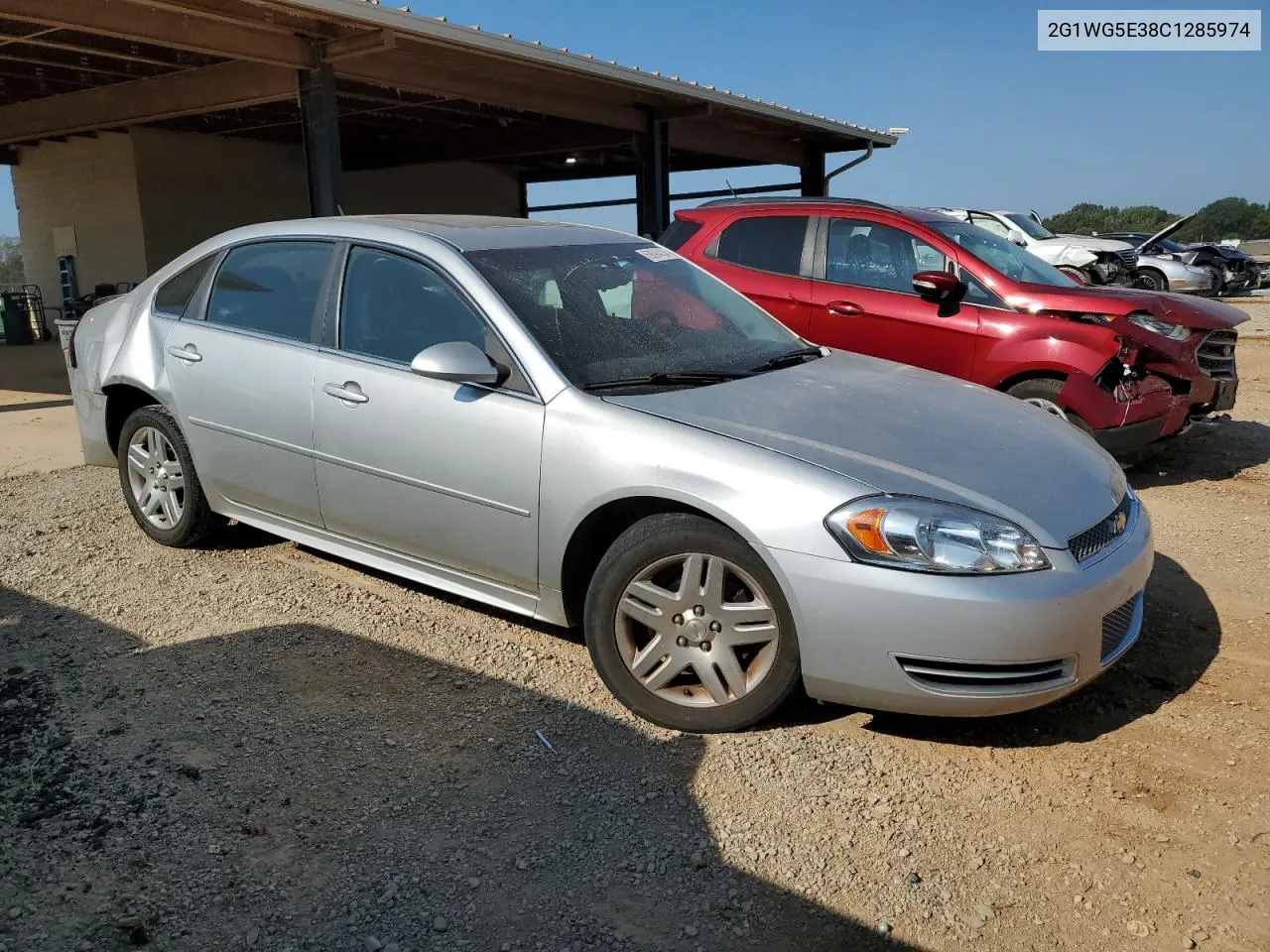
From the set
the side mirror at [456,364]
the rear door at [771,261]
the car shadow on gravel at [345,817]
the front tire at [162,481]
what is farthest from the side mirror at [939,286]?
the front tire at [162,481]

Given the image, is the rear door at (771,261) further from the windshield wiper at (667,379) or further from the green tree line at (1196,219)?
the green tree line at (1196,219)

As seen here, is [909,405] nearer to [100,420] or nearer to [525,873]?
[525,873]

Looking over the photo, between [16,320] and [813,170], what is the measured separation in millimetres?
15153

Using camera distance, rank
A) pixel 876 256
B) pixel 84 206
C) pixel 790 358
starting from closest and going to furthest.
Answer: pixel 790 358 → pixel 876 256 → pixel 84 206

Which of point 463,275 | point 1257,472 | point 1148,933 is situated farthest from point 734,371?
point 1257,472

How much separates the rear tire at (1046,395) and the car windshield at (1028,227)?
13771 millimetres

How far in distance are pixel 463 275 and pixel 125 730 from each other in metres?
1.90

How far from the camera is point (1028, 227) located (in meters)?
19.1

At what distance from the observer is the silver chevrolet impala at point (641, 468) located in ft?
9.70

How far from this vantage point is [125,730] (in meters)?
3.32

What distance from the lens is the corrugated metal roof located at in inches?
348

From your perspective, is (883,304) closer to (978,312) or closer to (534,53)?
(978,312)

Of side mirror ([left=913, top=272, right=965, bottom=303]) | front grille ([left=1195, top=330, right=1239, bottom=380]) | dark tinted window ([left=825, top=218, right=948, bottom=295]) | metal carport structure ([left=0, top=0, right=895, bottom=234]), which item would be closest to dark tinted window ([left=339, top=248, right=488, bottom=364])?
side mirror ([left=913, top=272, right=965, bottom=303])

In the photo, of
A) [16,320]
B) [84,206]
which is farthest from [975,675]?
[16,320]
